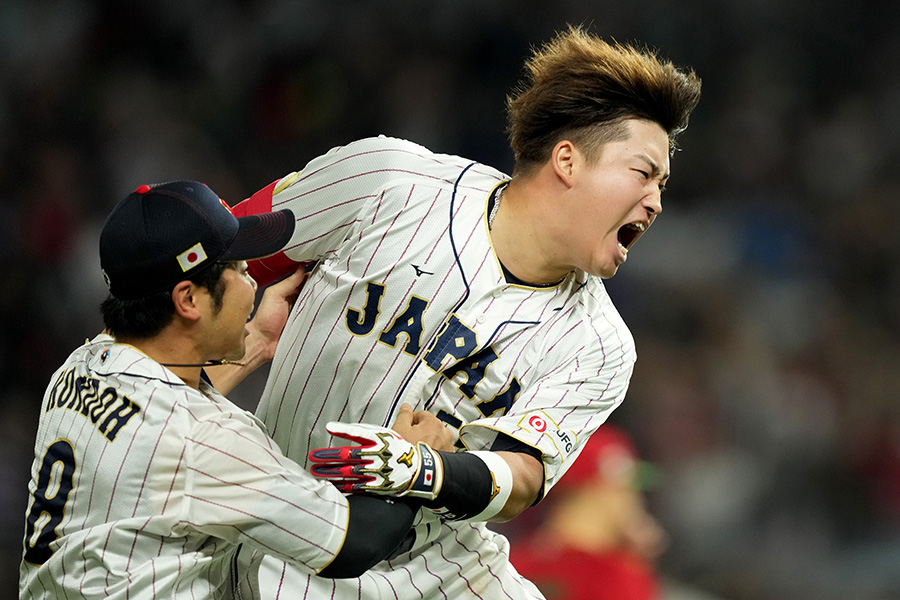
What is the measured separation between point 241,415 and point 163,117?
424 cm

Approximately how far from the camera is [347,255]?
97.7 inches

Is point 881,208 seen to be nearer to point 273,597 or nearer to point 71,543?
point 273,597

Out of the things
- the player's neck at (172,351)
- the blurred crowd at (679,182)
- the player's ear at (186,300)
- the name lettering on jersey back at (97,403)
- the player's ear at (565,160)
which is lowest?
the blurred crowd at (679,182)

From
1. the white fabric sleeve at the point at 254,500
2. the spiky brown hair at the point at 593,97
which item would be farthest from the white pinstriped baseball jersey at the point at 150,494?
the spiky brown hair at the point at 593,97

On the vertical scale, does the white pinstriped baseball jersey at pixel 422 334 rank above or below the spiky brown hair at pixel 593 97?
below

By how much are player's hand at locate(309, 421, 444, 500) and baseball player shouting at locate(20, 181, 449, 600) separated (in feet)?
0.14

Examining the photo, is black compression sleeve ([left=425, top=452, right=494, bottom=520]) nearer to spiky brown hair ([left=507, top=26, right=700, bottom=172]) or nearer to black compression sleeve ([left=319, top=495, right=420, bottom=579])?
black compression sleeve ([left=319, top=495, right=420, bottom=579])

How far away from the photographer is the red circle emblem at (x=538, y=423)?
7.44 ft

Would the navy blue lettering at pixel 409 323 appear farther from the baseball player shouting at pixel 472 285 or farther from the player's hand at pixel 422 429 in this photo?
the player's hand at pixel 422 429

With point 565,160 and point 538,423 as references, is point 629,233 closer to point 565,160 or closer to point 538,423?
point 565,160

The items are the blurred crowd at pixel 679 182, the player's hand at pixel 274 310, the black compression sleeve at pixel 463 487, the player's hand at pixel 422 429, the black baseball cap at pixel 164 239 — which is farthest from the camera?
the blurred crowd at pixel 679 182

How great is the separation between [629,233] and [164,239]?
1.18m

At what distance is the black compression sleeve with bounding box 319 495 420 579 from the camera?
1.89m

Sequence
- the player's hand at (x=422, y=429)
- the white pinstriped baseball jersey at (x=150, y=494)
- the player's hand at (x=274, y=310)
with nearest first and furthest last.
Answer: the white pinstriped baseball jersey at (x=150, y=494), the player's hand at (x=422, y=429), the player's hand at (x=274, y=310)
